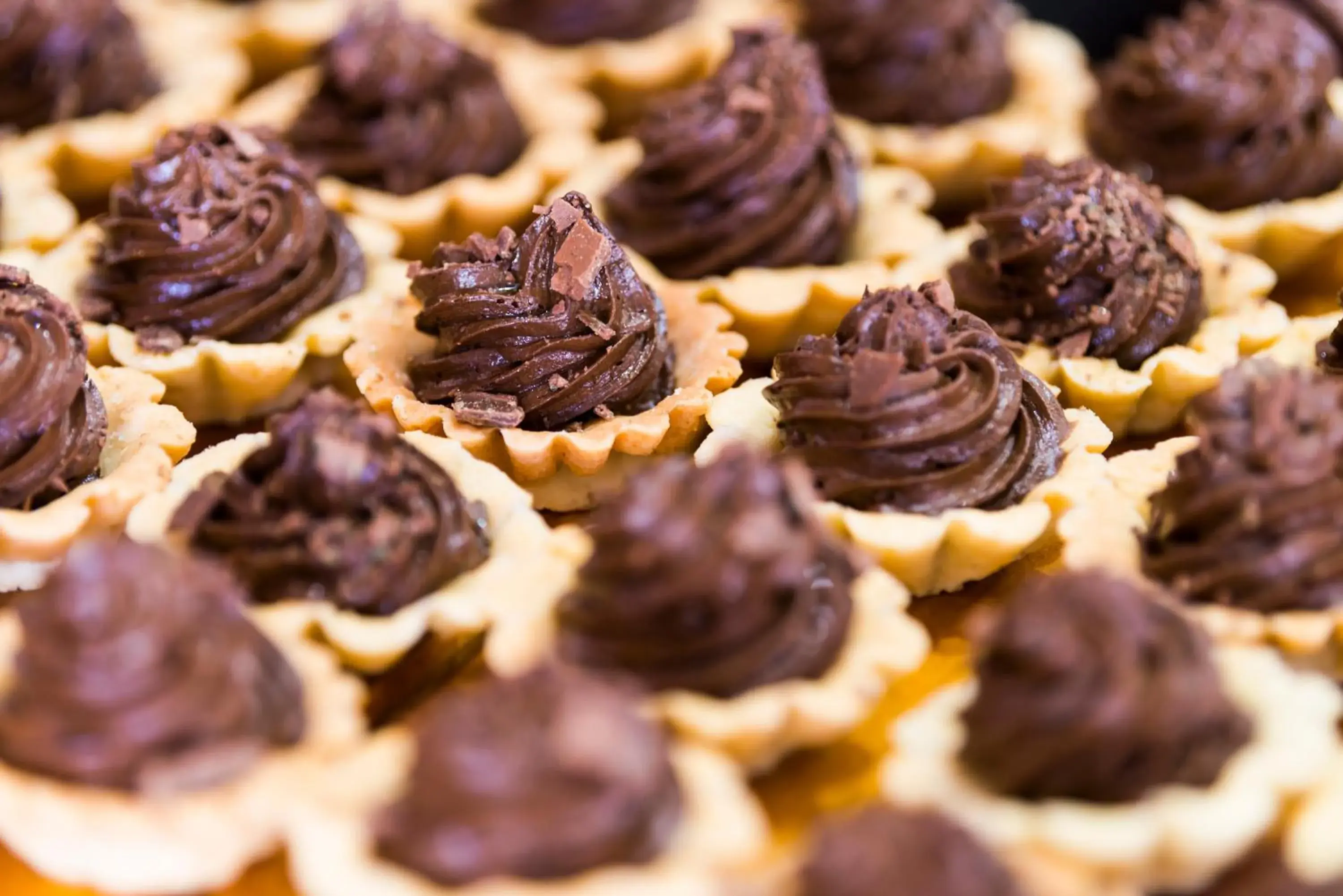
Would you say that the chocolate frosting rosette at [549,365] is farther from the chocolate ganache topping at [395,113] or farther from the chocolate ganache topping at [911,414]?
the chocolate ganache topping at [395,113]

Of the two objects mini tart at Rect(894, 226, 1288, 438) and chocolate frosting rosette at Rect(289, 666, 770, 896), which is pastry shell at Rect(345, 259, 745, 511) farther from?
chocolate frosting rosette at Rect(289, 666, 770, 896)

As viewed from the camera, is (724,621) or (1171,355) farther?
(1171,355)

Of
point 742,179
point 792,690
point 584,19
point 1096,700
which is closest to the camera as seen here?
point 1096,700

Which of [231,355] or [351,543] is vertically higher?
[351,543]

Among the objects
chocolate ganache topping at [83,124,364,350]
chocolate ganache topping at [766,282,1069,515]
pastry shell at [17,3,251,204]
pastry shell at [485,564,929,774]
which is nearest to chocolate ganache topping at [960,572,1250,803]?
pastry shell at [485,564,929,774]

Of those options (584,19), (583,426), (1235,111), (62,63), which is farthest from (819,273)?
(62,63)

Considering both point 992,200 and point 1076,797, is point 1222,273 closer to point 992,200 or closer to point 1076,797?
point 992,200

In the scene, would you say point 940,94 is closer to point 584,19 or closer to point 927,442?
point 584,19

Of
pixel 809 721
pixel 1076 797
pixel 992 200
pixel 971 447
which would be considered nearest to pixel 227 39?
pixel 992 200
